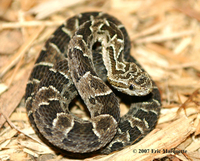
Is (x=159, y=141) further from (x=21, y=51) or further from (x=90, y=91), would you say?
(x=21, y=51)

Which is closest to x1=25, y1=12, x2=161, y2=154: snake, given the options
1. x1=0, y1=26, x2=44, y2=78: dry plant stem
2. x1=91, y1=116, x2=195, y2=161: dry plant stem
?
x1=91, y1=116, x2=195, y2=161: dry plant stem

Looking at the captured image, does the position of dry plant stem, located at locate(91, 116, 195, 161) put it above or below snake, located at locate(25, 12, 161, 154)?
below

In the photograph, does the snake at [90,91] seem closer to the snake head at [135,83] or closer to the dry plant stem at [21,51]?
the snake head at [135,83]

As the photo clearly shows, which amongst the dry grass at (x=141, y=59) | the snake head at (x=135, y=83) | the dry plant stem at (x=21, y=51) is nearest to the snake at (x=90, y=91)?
the snake head at (x=135, y=83)

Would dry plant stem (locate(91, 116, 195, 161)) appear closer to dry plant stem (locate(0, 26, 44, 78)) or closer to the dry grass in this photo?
the dry grass

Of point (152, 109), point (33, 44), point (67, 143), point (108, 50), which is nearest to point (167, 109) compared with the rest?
point (152, 109)

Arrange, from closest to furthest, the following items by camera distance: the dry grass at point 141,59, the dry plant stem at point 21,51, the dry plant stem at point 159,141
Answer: the dry plant stem at point 159,141
the dry grass at point 141,59
the dry plant stem at point 21,51
